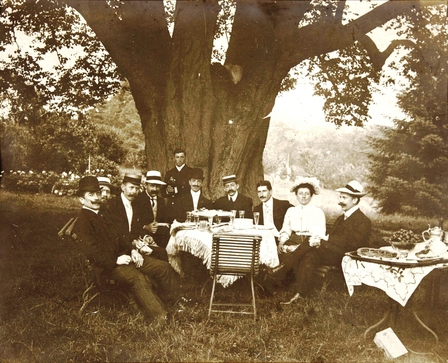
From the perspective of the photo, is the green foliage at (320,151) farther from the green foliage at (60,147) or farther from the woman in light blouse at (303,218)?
the green foliage at (60,147)

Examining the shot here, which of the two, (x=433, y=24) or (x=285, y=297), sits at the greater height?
(x=433, y=24)

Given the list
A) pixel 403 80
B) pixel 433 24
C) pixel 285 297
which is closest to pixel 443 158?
pixel 403 80

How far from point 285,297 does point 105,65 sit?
3354 mm

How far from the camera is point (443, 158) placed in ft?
15.5

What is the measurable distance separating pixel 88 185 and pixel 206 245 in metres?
1.41

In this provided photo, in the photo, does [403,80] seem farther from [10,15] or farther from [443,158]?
[10,15]

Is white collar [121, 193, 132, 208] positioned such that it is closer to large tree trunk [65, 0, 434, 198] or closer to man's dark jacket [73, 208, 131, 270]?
man's dark jacket [73, 208, 131, 270]

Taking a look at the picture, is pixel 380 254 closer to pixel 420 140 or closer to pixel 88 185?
pixel 420 140

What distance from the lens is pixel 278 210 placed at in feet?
15.7

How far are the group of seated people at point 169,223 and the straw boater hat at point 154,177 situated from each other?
1cm

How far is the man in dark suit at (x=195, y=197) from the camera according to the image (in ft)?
15.4

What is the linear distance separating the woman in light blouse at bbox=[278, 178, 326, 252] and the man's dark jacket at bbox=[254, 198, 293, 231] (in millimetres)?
45

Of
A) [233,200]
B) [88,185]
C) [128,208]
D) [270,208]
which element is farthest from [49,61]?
[270,208]

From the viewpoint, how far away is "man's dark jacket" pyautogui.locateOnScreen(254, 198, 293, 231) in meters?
4.79
